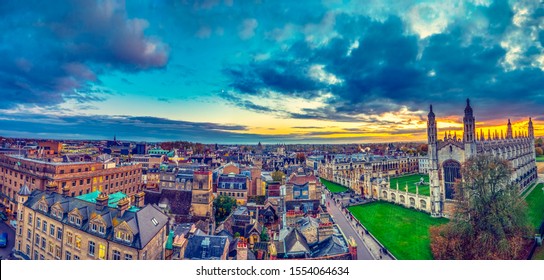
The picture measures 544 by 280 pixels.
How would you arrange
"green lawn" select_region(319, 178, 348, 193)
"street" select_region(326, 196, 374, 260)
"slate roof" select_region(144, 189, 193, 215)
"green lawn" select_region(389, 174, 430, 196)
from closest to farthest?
"street" select_region(326, 196, 374, 260)
"slate roof" select_region(144, 189, 193, 215)
"green lawn" select_region(389, 174, 430, 196)
"green lawn" select_region(319, 178, 348, 193)

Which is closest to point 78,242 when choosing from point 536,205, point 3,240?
point 3,240

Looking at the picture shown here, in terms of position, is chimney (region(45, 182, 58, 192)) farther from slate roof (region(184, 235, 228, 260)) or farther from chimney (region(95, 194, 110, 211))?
slate roof (region(184, 235, 228, 260))

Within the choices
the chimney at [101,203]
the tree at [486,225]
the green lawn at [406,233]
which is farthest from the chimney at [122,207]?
the tree at [486,225]

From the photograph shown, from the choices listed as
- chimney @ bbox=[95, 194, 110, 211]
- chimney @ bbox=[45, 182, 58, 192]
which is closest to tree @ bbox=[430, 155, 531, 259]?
chimney @ bbox=[95, 194, 110, 211]

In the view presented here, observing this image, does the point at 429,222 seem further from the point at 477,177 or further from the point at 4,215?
the point at 4,215

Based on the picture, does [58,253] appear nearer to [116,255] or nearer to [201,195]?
[116,255]
